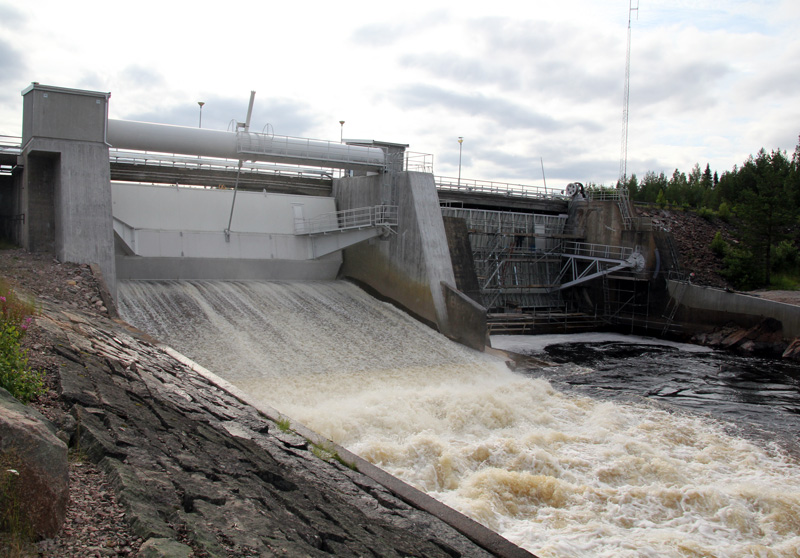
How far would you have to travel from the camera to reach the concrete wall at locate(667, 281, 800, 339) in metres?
20.6

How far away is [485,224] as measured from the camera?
24.8m

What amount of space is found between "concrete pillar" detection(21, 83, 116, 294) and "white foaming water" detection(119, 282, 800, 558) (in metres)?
1.67

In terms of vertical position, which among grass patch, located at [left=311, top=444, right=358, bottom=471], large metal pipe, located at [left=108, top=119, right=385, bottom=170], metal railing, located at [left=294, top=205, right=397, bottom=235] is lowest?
grass patch, located at [left=311, top=444, right=358, bottom=471]

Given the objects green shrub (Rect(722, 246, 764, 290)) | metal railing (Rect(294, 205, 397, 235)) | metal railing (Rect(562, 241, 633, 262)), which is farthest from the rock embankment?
green shrub (Rect(722, 246, 764, 290))

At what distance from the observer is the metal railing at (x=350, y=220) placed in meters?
19.1

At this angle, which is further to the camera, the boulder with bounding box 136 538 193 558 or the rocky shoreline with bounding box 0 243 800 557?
the rocky shoreline with bounding box 0 243 800 557

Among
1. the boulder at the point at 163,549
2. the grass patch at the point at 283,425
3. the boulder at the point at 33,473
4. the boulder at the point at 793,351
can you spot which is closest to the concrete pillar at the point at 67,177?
the grass patch at the point at 283,425

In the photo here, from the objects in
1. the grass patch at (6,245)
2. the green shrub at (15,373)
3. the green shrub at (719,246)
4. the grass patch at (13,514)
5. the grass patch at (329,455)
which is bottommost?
the grass patch at (329,455)

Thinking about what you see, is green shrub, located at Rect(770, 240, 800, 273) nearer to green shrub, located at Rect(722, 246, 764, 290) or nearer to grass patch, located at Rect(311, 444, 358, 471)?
green shrub, located at Rect(722, 246, 764, 290)

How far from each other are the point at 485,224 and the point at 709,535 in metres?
18.3

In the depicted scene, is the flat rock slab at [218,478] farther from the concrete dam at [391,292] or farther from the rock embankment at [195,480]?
the concrete dam at [391,292]

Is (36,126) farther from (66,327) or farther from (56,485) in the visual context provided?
(56,485)

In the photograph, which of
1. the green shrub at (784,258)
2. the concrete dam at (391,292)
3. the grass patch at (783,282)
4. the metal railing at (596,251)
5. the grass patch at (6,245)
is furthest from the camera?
the green shrub at (784,258)

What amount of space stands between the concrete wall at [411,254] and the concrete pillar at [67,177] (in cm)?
804
